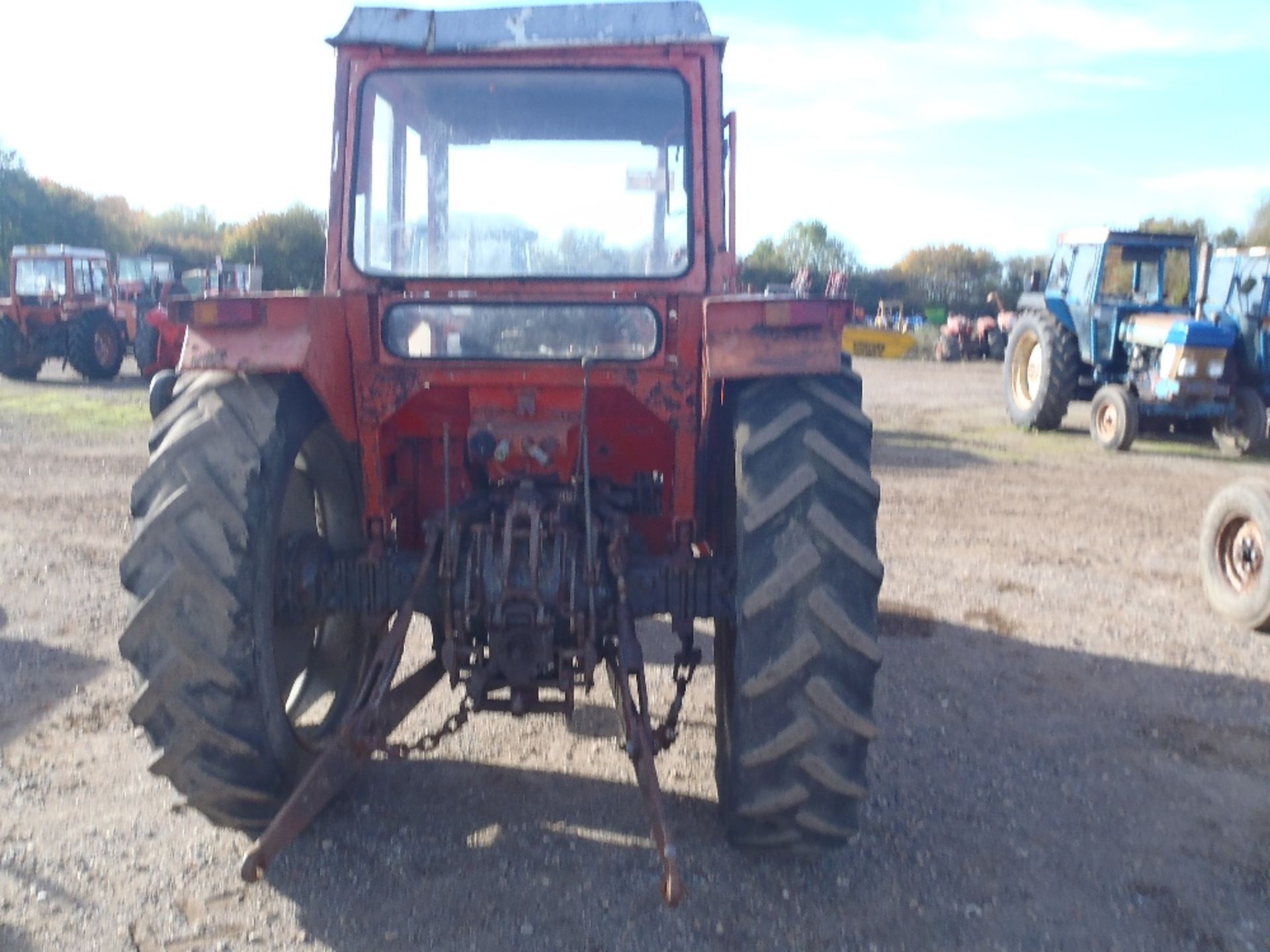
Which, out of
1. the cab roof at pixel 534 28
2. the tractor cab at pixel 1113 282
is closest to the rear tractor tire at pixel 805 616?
the cab roof at pixel 534 28

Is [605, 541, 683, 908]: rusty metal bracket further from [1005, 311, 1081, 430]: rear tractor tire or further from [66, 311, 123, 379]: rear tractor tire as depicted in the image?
[66, 311, 123, 379]: rear tractor tire

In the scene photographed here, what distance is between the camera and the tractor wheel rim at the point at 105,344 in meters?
18.5

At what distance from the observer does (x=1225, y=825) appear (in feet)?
11.9

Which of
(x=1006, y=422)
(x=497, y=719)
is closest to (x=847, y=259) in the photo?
(x=1006, y=422)

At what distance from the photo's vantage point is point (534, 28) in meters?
3.25

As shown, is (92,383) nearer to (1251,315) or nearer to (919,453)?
(919,453)

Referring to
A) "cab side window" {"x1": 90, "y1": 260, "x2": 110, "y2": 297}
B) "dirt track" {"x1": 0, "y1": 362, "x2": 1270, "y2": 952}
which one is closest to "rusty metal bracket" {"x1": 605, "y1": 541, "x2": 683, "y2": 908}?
"dirt track" {"x1": 0, "y1": 362, "x2": 1270, "y2": 952}

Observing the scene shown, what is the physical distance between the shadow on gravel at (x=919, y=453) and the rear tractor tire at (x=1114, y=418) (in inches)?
61.2

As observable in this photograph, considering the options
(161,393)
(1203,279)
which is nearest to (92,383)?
(161,393)

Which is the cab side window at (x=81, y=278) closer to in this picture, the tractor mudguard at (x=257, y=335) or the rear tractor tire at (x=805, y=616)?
the tractor mudguard at (x=257, y=335)

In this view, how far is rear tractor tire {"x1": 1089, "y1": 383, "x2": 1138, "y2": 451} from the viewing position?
38.6 feet

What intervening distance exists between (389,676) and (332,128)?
1682 millimetres

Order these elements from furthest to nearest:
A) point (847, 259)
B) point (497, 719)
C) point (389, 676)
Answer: point (847, 259)
point (497, 719)
point (389, 676)

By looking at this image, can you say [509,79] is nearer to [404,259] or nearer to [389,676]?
[404,259]
